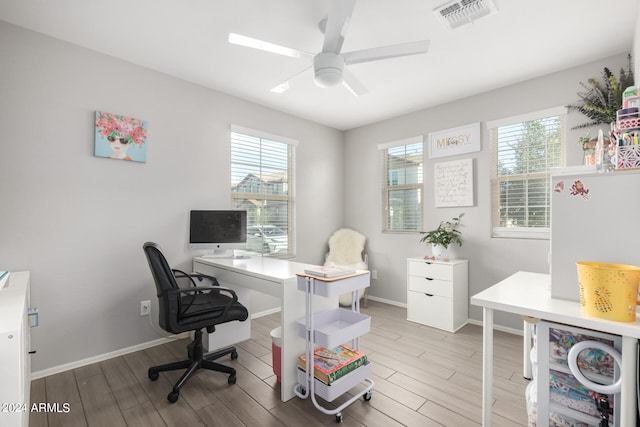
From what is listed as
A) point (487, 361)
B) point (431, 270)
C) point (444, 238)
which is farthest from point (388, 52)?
point (431, 270)

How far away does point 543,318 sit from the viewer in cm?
116

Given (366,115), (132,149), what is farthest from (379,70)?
(132,149)

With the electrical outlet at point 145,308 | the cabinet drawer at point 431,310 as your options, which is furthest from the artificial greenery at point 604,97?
the electrical outlet at point 145,308

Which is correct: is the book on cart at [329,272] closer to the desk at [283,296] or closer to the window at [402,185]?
the desk at [283,296]

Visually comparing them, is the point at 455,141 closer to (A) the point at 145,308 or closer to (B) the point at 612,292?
(B) the point at 612,292

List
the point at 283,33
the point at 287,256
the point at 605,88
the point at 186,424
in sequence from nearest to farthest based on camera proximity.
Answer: the point at 186,424 → the point at 283,33 → the point at 605,88 → the point at 287,256

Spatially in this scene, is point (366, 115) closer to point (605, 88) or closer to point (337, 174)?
point (337, 174)

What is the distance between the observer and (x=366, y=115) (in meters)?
3.99

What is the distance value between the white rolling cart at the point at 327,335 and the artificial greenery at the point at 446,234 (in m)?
1.62

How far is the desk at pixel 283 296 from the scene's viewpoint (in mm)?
1924

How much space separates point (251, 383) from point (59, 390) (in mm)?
1279

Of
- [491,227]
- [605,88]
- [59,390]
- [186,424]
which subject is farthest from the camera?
[491,227]

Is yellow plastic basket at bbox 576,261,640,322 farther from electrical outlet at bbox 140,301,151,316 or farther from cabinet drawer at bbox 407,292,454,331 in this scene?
electrical outlet at bbox 140,301,151,316

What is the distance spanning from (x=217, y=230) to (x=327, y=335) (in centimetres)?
164
